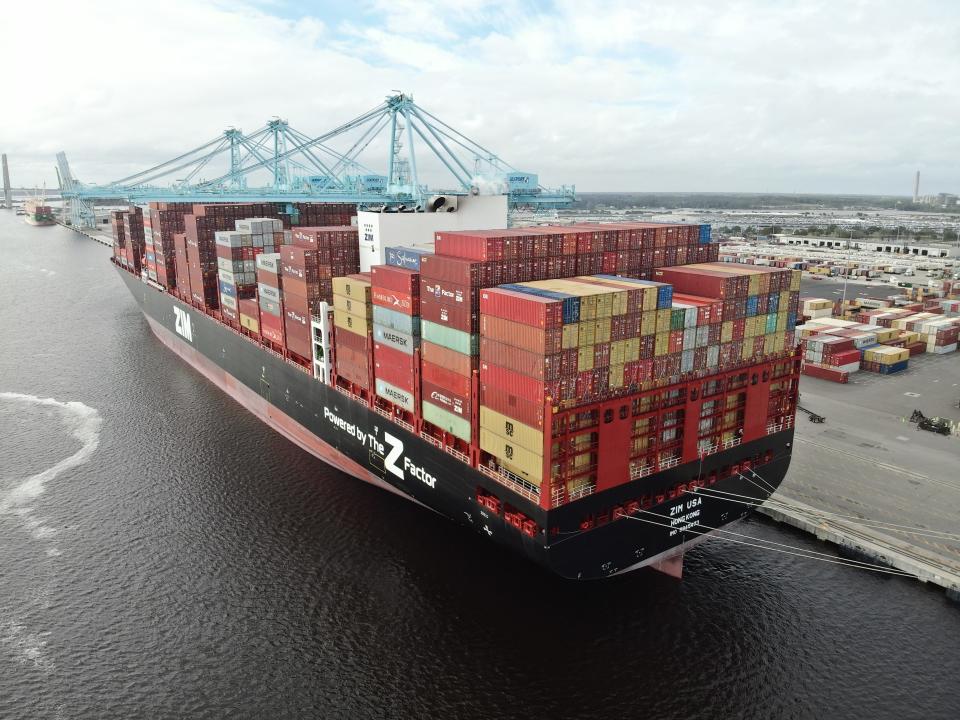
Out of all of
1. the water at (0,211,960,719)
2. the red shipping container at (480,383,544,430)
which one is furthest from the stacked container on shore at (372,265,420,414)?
the water at (0,211,960,719)

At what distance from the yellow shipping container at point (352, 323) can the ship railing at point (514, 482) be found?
10.4m

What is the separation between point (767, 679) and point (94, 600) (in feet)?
86.4

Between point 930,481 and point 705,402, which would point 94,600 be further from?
point 930,481

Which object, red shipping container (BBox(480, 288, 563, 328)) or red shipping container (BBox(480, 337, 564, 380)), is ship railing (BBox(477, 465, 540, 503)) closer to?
red shipping container (BBox(480, 337, 564, 380))

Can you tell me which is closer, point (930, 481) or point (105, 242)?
point (930, 481)

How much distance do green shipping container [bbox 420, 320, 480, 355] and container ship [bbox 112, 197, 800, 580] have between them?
3.3 inches

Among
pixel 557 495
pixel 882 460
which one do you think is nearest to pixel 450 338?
pixel 557 495

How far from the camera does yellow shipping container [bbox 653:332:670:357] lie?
989 inches

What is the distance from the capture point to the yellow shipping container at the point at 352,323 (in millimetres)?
32625

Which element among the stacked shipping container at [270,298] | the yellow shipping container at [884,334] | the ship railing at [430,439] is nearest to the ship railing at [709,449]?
the ship railing at [430,439]

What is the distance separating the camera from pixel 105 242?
17012 cm

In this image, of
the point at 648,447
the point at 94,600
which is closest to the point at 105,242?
the point at 94,600

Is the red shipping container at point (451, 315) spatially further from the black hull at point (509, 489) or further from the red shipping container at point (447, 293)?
the black hull at point (509, 489)

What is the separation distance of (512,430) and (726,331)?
10064mm
